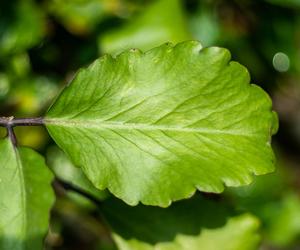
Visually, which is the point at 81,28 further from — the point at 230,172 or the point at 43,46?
the point at 230,172

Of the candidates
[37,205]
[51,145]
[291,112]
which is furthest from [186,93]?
[291,112]

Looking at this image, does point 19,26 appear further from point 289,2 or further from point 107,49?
point 289,2

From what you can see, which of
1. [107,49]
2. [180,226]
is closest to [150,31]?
[107,49]

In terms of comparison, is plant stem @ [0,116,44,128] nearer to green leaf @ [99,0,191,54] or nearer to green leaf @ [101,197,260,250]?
green leaf @ [101,197,260,250]

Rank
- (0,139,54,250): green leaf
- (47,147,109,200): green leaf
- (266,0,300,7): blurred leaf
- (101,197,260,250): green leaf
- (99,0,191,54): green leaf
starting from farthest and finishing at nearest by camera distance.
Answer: (266,0,300,7): blurred leaf → (99,0,191,54): green leaf → (47,147,109,200): green leaf → (101,197,260,250): green leaf → (0,139,54,250): green leaf

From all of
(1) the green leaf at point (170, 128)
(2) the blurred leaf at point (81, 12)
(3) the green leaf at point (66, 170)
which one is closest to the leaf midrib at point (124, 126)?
(1) the green leaf at point (170, 128)

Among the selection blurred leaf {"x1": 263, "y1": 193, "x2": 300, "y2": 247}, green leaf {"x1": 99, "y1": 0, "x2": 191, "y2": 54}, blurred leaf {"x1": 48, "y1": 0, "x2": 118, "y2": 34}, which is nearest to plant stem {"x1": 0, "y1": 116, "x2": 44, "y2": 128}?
green leaf {"x1": 99, "y1": 0, "x2": 191, "y2": 54}

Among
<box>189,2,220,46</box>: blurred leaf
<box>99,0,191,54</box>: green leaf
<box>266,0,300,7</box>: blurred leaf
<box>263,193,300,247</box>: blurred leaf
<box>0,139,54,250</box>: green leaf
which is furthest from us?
<box>263,193,300,247</box>: blurred leaf
